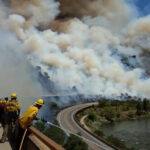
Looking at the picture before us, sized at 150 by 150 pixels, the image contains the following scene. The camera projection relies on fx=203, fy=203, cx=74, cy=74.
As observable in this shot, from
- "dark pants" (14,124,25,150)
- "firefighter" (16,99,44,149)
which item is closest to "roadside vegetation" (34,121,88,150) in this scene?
"dark pants" (14,124,25,150)

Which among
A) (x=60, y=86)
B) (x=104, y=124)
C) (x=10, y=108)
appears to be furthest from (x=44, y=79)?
(x=10, y=108)

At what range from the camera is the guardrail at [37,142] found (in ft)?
16.5

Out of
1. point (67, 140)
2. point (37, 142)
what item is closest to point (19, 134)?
point (37, 142)

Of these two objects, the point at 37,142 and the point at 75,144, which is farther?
the point at 75,144

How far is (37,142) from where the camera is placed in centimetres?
577

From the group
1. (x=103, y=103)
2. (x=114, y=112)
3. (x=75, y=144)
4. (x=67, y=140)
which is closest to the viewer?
(x=75, y=144)

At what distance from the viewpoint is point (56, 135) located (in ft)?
133

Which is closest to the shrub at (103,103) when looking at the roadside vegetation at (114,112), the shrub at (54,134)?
the roadside vegetation at (114,112)

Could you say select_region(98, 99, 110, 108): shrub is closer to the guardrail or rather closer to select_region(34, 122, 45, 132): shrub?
select_region(34, 122, 45, 132): shrub

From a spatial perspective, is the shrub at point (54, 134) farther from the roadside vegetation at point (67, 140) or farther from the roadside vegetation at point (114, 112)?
the roadside vegetation at point (114, 112)

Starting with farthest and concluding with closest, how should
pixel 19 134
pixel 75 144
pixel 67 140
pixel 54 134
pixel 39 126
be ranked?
pixel 54 134, pixel 67 140, pixel 39 126, pixel 75 144, pixel 19 134

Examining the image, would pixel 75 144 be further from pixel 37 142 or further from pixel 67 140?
pixel 37 142

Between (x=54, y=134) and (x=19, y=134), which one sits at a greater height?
(x=19, y=134)

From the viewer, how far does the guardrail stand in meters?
5.03
